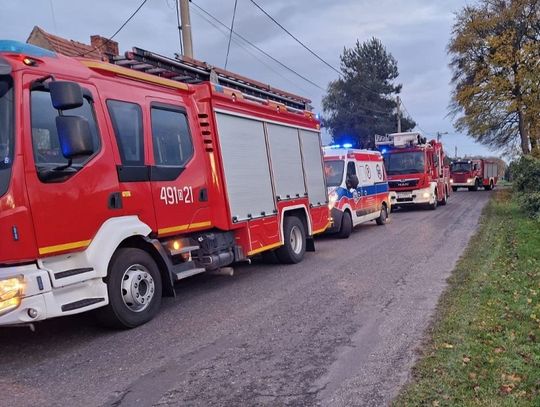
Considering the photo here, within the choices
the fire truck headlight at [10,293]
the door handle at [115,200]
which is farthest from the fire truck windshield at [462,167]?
the fire truck headlight at [10,293]

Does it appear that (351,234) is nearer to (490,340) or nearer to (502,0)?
(490,340)

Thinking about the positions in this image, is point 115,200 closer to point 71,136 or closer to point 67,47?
point 71,136

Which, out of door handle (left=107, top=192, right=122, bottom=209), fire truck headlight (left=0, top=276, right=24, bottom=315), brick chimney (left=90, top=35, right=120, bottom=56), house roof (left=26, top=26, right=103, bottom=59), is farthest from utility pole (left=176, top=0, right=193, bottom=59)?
fire truck headlight (left=0, top=276, right=24, bottom=315)

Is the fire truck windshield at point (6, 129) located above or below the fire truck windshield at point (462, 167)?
above

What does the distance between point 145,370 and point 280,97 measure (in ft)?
22.5

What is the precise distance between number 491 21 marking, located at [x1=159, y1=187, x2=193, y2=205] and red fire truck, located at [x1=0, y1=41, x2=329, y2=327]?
0.07ft

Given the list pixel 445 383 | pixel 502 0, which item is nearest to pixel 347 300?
pixel 445 383

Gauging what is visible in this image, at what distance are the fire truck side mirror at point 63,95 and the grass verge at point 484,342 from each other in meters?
3.88

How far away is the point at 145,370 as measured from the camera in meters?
4.60

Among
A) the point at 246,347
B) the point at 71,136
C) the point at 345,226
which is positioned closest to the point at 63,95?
the point at 71,136

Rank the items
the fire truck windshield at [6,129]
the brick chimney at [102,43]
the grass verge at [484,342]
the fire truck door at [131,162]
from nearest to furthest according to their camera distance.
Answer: the grass verge at [484,342]
the fire truck windshield at [6,129]
the fire truck door at [131,162]
the brick chimney at [102,43]

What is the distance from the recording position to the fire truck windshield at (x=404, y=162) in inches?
835

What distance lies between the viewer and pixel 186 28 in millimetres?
12586

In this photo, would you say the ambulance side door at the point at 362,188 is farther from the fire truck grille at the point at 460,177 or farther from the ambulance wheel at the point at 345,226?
the fire truck grille at the point at 460,177
